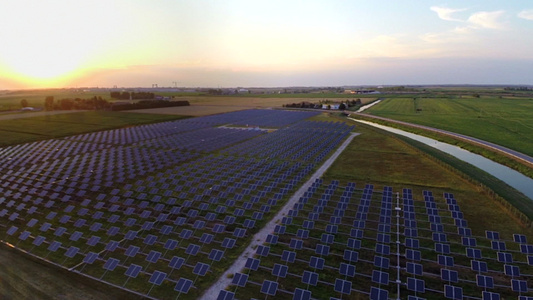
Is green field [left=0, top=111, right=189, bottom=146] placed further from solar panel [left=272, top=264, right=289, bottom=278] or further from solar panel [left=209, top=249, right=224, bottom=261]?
solar panel [left=272, top=264, right=289, bottom=278]

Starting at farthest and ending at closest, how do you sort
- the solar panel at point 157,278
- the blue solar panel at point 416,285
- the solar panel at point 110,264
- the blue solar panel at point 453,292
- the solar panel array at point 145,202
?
the solar panel array at point 145,202 → the solar panel at point 110,264 → the solar panel at point 157,278 → the blue solar panel at point 416,285 → the blue solar panel at point 453,292

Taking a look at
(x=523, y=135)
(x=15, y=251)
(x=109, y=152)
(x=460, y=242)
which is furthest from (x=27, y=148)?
(x=523, y=135)

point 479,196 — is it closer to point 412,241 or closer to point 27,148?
point 412,241

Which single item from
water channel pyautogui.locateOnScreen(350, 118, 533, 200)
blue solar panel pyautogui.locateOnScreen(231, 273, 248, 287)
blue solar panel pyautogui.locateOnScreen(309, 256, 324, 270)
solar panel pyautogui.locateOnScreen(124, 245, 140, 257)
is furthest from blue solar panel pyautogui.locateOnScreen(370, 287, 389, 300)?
water channel pyautogui.locateOnScreen(350, 118, 533, 200)

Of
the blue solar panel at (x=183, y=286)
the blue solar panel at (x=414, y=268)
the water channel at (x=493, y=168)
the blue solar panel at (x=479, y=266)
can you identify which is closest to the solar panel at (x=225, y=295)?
the blue solar panel at (x=183, y=286)

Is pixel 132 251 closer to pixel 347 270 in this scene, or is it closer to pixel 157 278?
pixel 157 278

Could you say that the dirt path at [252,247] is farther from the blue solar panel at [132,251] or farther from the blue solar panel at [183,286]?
the blue solar panel at [132,251]

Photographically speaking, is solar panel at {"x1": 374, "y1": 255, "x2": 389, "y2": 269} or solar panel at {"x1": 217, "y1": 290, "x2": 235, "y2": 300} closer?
solar panel at {"x1": 217, "y1": 290, "x2": 235, "y2": 300}
